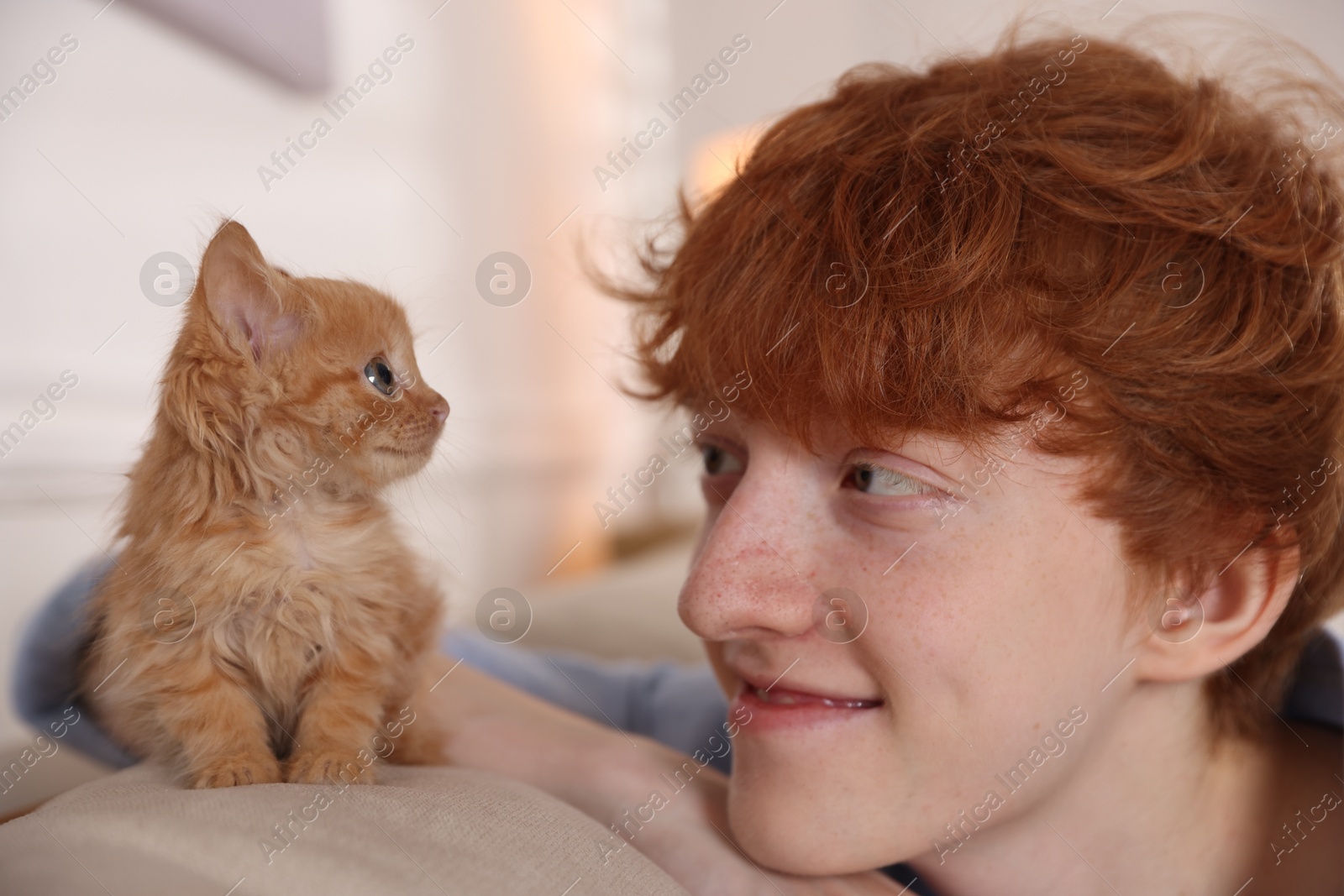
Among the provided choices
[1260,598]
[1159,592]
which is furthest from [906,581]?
[1260,598]

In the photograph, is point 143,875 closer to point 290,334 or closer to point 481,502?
point 290,334

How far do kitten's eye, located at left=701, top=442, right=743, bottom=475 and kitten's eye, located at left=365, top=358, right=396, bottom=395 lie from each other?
566mm

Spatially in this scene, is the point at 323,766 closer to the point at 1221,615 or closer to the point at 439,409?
the point at 439,409

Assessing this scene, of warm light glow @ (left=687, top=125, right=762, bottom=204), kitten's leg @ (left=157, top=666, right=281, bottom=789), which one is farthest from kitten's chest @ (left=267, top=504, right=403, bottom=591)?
warm light glow @ (left=687, top=125, right=762, bottom=204)

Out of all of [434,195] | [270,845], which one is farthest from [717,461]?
[434,195]

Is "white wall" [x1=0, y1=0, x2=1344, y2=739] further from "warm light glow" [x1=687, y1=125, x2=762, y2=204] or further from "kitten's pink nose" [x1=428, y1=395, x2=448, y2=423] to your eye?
"warm light glow" [x1=687, y1=125, x2=762, y2=204]

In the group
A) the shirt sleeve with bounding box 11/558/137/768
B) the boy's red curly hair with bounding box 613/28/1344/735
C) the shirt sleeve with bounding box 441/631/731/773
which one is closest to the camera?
the shirt sleeve with bounding box 11/558/137/768

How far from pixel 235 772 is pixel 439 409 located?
313 mm

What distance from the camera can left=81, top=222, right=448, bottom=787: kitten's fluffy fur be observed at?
61cm

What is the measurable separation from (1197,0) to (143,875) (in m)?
3.50

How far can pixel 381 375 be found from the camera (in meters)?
0.65

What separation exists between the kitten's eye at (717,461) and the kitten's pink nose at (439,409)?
→ 52cm

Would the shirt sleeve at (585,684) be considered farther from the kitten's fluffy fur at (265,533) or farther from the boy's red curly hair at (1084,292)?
the boy's red curly hair at (1084,292)

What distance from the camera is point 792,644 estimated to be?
3.16 ft
